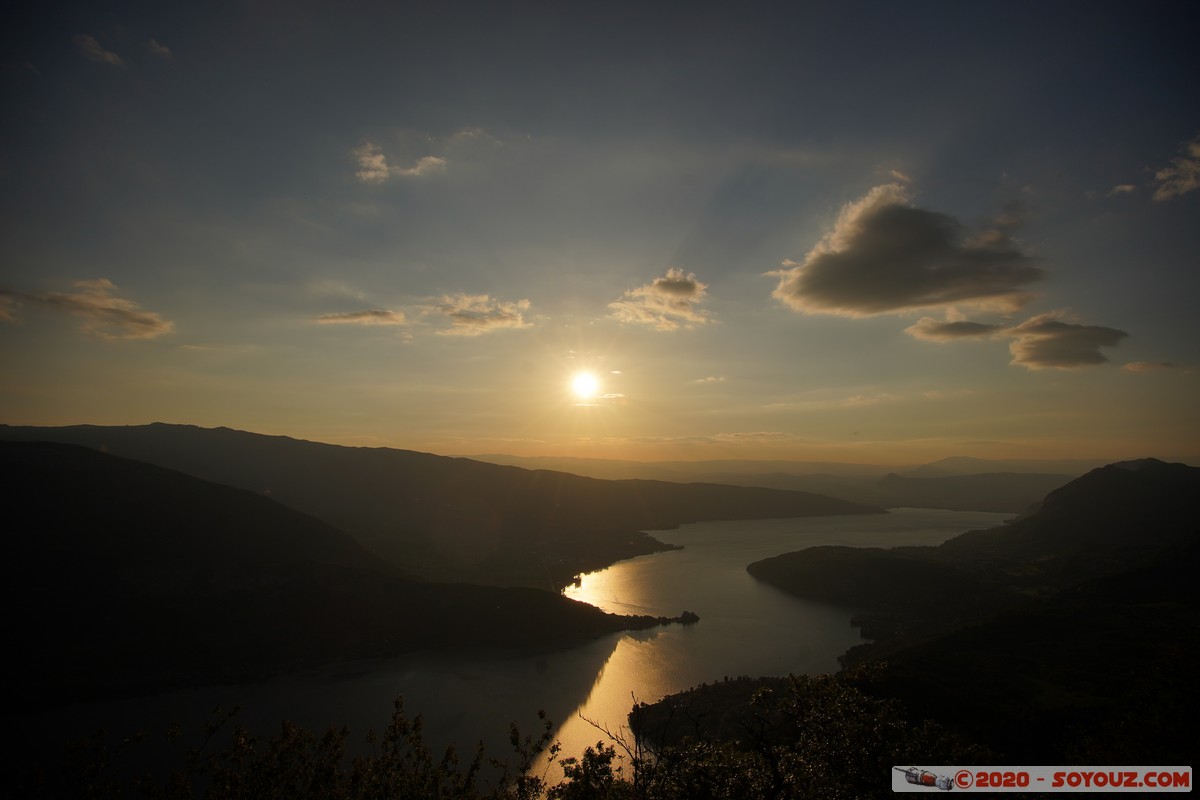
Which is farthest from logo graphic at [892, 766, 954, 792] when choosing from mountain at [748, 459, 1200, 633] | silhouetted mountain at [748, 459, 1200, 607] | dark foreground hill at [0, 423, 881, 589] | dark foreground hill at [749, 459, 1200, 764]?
dark foreground hill at [0, 423, 881, 589]

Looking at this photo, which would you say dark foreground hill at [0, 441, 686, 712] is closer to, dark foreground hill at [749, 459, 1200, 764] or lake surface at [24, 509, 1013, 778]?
lake surface at [24, 509, 1013, 778]

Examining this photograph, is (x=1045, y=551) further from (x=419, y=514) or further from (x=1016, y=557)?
(x=419, y=514)

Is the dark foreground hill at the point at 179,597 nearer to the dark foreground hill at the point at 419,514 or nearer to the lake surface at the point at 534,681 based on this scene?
the lake surface at the point at 534,681

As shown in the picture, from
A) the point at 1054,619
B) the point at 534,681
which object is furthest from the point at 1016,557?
the point at 534,681

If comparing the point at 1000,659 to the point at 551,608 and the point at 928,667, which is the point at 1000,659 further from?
the point at 551,608

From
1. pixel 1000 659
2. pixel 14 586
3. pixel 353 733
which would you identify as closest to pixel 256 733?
pixel 353 733
